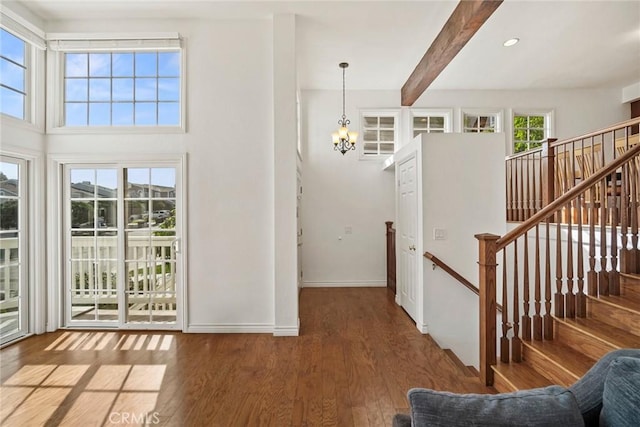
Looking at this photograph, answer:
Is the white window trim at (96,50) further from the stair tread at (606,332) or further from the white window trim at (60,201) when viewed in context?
the stair tread at (606,332)

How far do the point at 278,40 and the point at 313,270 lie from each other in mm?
3808

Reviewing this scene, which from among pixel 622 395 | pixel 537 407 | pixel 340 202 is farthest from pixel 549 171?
pixel 537 407

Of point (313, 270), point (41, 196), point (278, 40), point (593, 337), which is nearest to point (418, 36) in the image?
point (278, 40)

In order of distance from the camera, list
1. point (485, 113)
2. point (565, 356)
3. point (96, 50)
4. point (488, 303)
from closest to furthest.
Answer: point (565, 356) → point (488, 303) → point (96, 50) → point (485, 113)

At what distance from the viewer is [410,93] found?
5.25m

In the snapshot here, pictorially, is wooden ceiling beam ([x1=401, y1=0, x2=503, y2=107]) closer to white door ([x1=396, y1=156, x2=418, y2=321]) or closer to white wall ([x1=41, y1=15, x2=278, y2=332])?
white door ([x1=396, y1=156, x2=418, y2=321])

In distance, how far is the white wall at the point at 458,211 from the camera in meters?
3.59

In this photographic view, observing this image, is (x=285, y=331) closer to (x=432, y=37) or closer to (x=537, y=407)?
(x=537, y=407)

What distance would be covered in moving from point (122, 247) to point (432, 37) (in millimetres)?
4603

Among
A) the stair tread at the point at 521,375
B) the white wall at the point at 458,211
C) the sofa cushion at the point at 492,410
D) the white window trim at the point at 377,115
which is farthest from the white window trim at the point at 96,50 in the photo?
the stair tread at the point at 521,375

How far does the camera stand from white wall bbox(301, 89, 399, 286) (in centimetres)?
578

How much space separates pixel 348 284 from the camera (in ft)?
Result: 18.9

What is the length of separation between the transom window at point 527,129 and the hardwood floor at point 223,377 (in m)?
4.48

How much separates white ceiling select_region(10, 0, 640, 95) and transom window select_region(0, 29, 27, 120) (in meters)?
0.43
